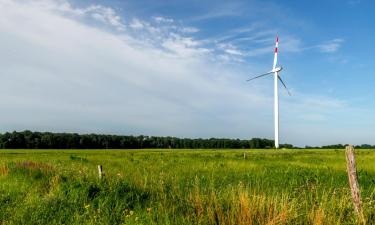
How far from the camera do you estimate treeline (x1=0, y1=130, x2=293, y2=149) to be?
141250mm

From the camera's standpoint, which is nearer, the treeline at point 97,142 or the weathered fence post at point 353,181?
the weathered fence post at point 353,181

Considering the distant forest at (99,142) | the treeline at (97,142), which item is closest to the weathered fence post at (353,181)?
the distant forest at (99,142)

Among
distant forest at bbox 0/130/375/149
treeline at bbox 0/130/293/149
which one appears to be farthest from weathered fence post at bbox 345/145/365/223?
treeline at bbox 0/130/293/149

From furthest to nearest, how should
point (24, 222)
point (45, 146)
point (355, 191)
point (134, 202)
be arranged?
point (45, 146)
point (134, 202)
point (24, 222)
point (355, 191)

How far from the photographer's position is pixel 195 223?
7660 millimetres

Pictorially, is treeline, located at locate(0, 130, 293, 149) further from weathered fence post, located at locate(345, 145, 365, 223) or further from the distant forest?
weathered fence post, located at locate(345, 145, 365, 223)

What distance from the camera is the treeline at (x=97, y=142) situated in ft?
463

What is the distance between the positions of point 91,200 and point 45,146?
143m

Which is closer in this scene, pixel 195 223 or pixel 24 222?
pixel 195 223

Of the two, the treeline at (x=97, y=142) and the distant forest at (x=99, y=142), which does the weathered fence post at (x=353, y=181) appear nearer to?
the distant forest at (x=99, y=142)

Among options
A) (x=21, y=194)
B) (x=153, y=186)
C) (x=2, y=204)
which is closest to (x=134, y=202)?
(x=153, y=186)

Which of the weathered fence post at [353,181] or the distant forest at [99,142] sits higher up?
the distant forest at [99,142]

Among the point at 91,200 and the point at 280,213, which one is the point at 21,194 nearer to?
the point at 91,200

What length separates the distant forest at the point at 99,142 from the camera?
140875 mm
